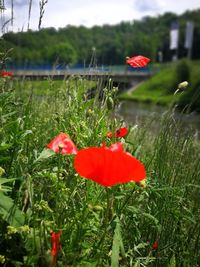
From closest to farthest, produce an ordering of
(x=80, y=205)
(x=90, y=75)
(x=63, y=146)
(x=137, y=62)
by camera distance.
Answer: (x=63, y=146) < (x=80, y=205) < (x=137, y=62) < (x=90, y=75)

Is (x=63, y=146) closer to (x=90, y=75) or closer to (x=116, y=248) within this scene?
(x=116, y=248)

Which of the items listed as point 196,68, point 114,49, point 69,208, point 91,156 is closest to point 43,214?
point 69,208

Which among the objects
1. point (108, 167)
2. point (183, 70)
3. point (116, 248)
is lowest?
point (116, 248)

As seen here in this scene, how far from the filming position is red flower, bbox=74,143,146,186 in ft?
3.87

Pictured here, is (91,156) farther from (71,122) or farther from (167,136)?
(167,136)

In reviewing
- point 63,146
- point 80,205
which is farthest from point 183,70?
point 63,146

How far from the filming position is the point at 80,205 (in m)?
1.77

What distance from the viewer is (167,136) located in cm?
270

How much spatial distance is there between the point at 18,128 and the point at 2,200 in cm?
44

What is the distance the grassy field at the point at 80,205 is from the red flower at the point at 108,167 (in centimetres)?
15

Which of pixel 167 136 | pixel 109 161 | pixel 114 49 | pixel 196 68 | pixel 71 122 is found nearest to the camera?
pixel 109 161

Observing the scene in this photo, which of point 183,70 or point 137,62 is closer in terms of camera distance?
point 137,62

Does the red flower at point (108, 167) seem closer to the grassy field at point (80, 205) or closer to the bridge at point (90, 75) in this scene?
the grassy field at point (80, 205)

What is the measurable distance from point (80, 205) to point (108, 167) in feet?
2.10
